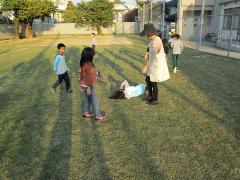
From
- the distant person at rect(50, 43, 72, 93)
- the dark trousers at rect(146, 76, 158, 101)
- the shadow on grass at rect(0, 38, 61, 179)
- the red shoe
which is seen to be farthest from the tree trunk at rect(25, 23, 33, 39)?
the red shoe

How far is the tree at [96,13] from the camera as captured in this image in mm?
43875

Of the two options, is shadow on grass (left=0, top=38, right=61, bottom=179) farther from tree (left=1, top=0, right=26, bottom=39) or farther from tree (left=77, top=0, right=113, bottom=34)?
tree (left=77, top=0, right=113, bottom=34)

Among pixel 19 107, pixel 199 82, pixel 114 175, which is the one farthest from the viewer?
pixel 199 82

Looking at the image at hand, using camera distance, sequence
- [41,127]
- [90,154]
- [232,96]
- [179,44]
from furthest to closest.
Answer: [179,44] < [232,96] < [41,127] < [90,154]

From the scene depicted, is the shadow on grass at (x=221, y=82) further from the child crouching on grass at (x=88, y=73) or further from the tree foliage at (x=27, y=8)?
the tree foliage at (x=27, y=8)

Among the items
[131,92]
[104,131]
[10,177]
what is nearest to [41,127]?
[104,131]

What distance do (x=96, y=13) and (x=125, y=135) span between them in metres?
41.1

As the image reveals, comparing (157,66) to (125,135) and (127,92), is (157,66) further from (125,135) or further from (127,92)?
(125,135)

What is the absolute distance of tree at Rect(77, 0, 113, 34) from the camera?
43.9 meters

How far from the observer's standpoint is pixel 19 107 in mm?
7332

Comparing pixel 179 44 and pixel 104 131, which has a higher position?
pixel 179 44

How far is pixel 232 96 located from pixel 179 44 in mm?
3982

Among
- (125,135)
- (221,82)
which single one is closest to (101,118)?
(125,135)

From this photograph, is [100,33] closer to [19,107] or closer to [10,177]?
[19,107]
